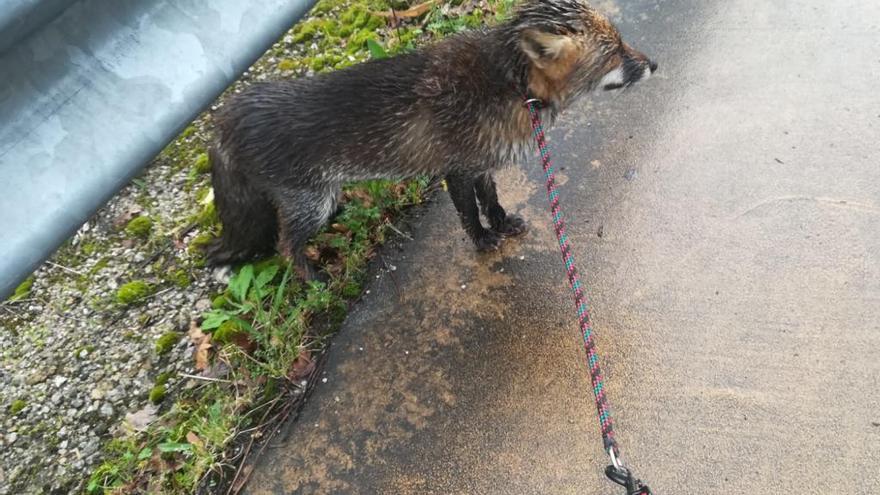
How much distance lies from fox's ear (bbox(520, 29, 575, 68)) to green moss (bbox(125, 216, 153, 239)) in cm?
245

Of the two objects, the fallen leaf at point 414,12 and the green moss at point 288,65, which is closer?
the green moss at point 288,65

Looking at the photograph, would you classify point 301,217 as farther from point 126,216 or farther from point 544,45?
point 544,45

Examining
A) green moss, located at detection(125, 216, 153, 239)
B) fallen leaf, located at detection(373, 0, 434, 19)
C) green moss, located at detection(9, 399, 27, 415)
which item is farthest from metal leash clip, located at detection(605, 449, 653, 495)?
fallen leaf, located at detection(373, 0, 434, 19)

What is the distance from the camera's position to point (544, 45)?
9.62 ft

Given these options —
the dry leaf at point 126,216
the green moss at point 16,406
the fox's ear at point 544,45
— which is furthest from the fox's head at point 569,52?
the green moss at point 16,406

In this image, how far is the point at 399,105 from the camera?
10.4 ft

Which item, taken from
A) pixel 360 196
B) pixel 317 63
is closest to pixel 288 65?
pixel 317 63

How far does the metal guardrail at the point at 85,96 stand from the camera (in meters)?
1.68

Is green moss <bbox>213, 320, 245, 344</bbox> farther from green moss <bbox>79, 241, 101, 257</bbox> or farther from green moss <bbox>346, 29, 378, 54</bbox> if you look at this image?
green moss <bbox>346, 29, 378, 54</bbox>

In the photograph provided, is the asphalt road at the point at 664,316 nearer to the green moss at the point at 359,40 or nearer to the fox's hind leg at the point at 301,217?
the fox's hind leg at the point at 301,217

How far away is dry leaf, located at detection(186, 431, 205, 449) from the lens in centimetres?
274

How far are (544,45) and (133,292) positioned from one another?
2526 millimetres

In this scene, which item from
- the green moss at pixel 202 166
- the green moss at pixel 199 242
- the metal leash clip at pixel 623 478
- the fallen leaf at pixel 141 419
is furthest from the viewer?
the green moss at pixel 202 166

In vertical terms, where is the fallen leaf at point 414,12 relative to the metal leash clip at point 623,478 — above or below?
above
